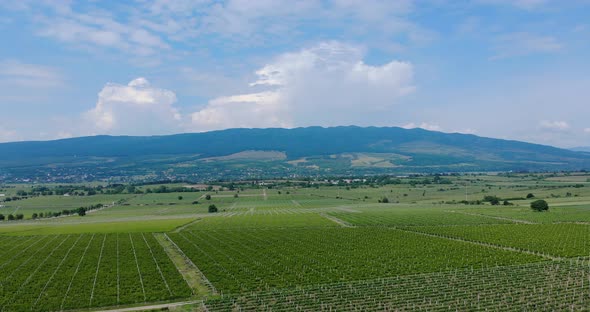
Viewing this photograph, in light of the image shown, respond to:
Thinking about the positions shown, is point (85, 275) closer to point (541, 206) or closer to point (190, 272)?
point (190, 272)

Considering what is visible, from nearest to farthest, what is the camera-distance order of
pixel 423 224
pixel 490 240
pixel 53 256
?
1. pixel 53 256
2. pixel 490 240
3. pixel 423 224

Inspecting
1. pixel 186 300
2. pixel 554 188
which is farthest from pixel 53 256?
pixel 554 188

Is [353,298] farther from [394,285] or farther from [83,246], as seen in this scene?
[83,246]

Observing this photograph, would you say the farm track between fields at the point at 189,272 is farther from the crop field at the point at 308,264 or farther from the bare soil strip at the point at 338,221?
the bare soil strip at the point at 338,221

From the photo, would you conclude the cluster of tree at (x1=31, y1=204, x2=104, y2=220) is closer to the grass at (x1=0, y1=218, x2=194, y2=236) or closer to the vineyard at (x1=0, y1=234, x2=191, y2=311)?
the grass at (x1=0, y1=218, x2=194, y2=236)

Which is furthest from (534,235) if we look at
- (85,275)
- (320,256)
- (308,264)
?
(85,275)
